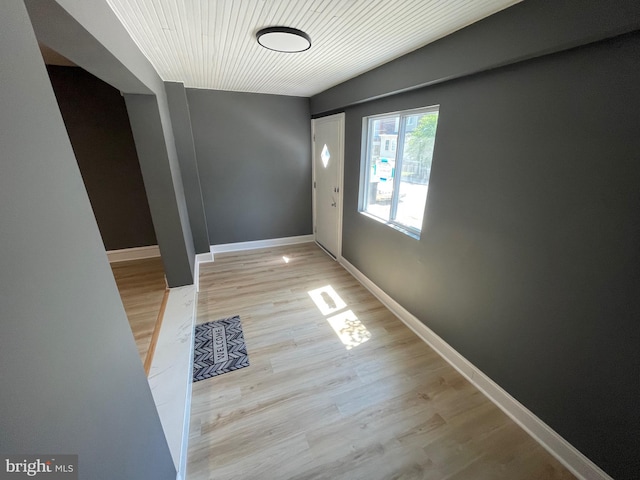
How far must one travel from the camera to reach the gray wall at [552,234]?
1083mm

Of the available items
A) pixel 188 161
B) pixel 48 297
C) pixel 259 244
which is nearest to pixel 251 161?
pixel 188 161

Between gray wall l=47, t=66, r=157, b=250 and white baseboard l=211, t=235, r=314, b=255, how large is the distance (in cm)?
97

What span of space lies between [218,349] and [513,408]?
220 cm

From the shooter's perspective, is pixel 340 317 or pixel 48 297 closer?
pixel 48 297

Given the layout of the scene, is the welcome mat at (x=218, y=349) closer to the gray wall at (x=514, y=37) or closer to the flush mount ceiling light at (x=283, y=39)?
the flush mount ceiling light at (x=283, y=39)

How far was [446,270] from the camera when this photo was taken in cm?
198

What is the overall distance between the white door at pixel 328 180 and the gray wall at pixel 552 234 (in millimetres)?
1509

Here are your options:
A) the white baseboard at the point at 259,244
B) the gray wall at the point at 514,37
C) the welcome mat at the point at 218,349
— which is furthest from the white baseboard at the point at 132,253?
the gray wall at the point at 514,37

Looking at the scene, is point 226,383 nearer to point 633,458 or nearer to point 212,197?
point 633,458

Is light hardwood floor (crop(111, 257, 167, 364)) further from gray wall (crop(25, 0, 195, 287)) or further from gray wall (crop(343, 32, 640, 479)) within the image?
gray wall (crop(343, 32, 640, 479))

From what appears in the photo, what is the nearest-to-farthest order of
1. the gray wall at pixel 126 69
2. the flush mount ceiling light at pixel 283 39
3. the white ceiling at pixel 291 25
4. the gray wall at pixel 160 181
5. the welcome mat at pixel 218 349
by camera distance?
the gray wall at pixel 126 69 < the white ceiling at pixel 291 25 < the flush mount ceiling light at pixel 283 39 < the welcome mat at pixel 218 349 < the gray wall at pixel 160 181

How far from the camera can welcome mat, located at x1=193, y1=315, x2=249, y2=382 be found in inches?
77.8

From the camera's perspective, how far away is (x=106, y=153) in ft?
10.5

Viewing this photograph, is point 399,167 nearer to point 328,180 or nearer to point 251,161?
point 328,180
